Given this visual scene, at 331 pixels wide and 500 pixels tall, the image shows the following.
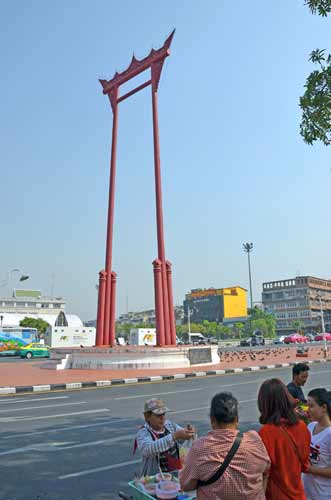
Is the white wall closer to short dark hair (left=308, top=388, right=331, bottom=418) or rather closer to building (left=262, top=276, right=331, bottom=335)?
short dark hair (left=308, top=388, right=331, bottom=418)

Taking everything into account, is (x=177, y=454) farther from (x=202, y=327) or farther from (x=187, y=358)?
(x=202, y=327)

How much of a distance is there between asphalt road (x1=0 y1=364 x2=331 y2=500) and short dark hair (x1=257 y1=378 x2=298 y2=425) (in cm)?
265

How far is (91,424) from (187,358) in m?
13.8

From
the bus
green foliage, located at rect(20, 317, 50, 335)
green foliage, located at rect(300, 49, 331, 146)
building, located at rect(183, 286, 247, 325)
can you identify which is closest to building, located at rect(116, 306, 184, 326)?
building, located at rect(183, 286, 247, 325)

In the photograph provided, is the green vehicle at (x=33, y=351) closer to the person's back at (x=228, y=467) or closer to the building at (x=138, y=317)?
the person's back at (x=228, y=467)

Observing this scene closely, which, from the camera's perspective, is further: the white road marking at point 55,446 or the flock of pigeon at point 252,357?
the flock of pigeon at point 252,357

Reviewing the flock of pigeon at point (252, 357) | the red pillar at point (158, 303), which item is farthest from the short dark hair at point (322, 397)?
the flock of pigeon at point (252, 357)

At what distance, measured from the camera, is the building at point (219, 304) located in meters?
109

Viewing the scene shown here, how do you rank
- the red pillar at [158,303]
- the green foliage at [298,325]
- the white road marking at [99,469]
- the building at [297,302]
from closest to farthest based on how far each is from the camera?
1. the white road marking at [99,469]
2. the red pillar at [158,303]
3. the green foliage at [298,325]
4. the building at [297,302]

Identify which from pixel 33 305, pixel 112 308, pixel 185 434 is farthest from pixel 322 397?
pixel 33 305

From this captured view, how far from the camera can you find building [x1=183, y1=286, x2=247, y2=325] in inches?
4286

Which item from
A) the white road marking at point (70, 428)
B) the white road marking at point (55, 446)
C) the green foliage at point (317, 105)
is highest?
the green foliage at point (317, 105)

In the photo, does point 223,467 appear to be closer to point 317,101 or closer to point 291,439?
point 291,439

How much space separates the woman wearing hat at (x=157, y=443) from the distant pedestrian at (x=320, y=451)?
0.99 metres
